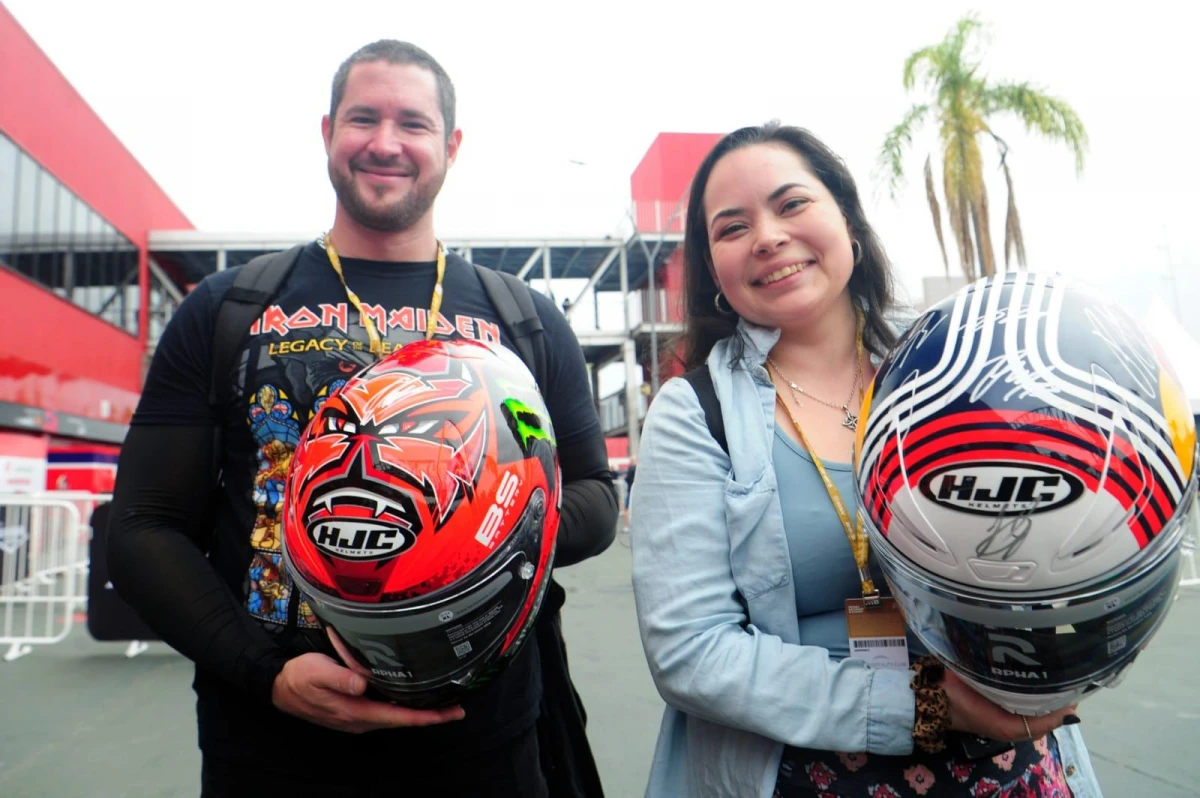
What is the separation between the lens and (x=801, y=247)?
1422 mm

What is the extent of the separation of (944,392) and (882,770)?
0.61 m

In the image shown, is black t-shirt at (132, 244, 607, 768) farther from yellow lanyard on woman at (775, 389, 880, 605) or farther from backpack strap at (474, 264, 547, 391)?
yellow lanyard on woman at (775, 389, 880, 605)

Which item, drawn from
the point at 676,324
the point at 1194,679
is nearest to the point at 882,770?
the point at 676,324

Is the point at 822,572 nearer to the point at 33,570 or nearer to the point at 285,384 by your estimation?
the point at 285,384

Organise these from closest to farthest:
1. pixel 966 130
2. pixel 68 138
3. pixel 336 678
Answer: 1. pixel 336 678
2. pixel 966 130
3. pixel 68 138

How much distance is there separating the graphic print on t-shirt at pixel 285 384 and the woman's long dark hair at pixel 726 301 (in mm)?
444

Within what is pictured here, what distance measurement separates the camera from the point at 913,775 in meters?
1.21

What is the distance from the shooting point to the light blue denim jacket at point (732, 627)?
1.19 m

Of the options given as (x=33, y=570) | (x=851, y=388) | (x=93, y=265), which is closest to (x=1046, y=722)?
(x=851, y=388)

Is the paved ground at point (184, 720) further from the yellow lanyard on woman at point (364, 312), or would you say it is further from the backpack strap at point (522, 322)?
the yellow lanyard on woman at point (364, 312)

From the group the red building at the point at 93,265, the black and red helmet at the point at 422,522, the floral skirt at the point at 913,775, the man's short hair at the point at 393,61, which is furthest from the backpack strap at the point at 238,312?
the red building at the point at 93,265

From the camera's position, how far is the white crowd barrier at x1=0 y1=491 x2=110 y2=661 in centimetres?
614

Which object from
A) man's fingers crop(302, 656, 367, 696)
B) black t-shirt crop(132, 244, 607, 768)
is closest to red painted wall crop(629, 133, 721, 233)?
black t-shirt crop(132, 244, 607, 768)

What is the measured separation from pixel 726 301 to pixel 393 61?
815mm
